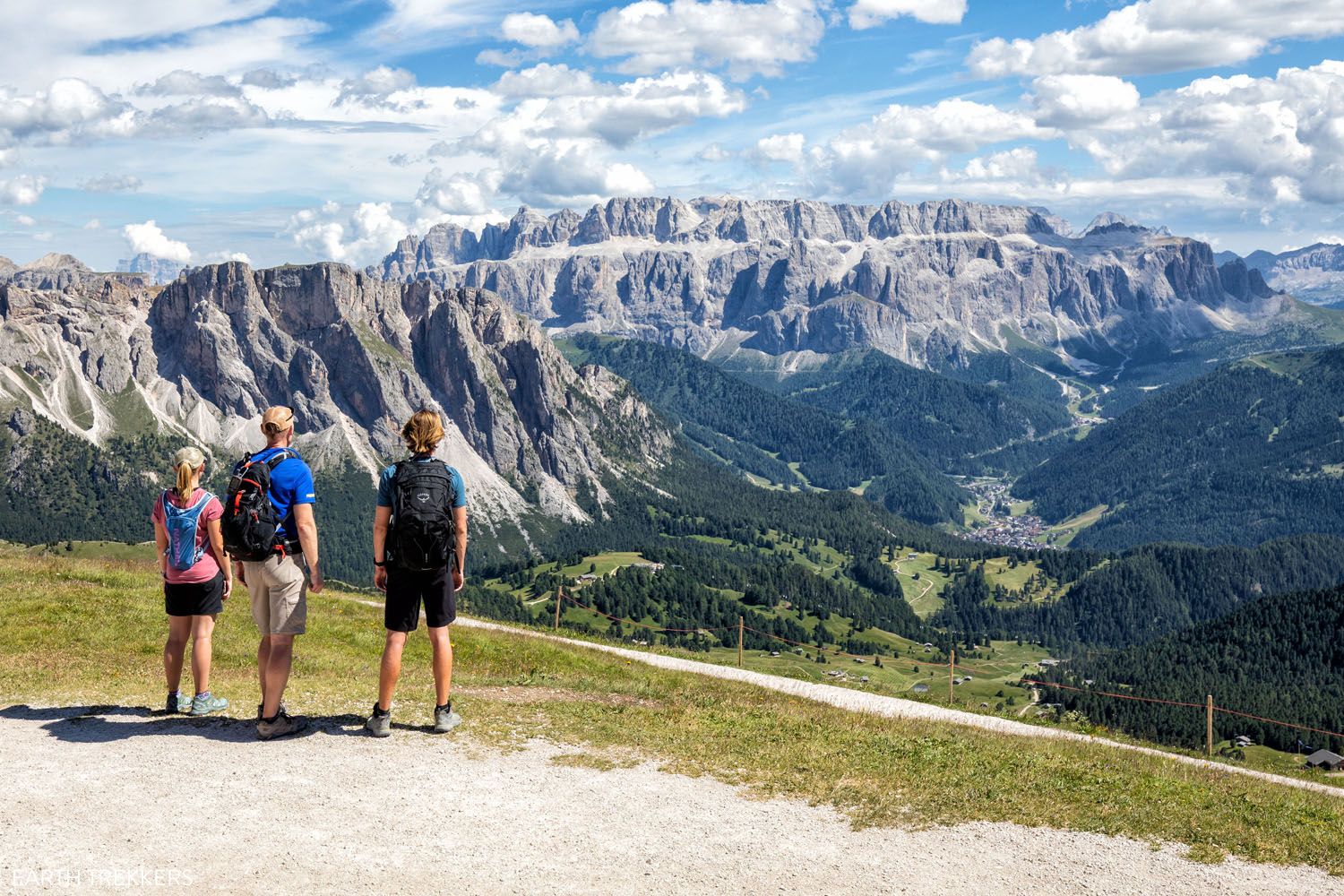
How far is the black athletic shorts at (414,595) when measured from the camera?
21156 mm

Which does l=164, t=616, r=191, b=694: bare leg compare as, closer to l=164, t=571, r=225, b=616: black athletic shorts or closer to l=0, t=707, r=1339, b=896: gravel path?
l=164, t=571, r=225, b=616: black athletic shorts

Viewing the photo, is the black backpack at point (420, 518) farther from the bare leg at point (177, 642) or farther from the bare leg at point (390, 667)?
the bare leg at point (177, 642)

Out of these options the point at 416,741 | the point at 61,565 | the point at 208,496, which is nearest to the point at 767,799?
the point at 416,741

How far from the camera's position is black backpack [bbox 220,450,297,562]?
2050 centimetres

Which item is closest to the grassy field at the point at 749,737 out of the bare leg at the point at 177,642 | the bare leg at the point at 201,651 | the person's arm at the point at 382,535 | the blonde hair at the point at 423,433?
the bare leg at the point at 201,651

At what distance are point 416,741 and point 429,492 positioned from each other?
5634 mm

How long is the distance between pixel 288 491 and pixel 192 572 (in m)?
3.80

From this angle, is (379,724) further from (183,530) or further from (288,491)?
(183,530)

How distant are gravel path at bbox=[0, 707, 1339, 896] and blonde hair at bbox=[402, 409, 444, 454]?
625 centimetres

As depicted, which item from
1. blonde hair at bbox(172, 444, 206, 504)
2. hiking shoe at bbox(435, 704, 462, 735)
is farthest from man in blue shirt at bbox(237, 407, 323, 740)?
hiking shoe at bbox(435, 704, 462, 735)

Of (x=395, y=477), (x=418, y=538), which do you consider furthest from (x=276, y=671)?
(x=395, y=477)

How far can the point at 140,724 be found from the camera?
74.3ft

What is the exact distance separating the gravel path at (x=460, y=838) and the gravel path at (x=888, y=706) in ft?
54.1

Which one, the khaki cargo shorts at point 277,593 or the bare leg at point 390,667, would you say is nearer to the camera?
the khaki cargo shorts at point 277,593
